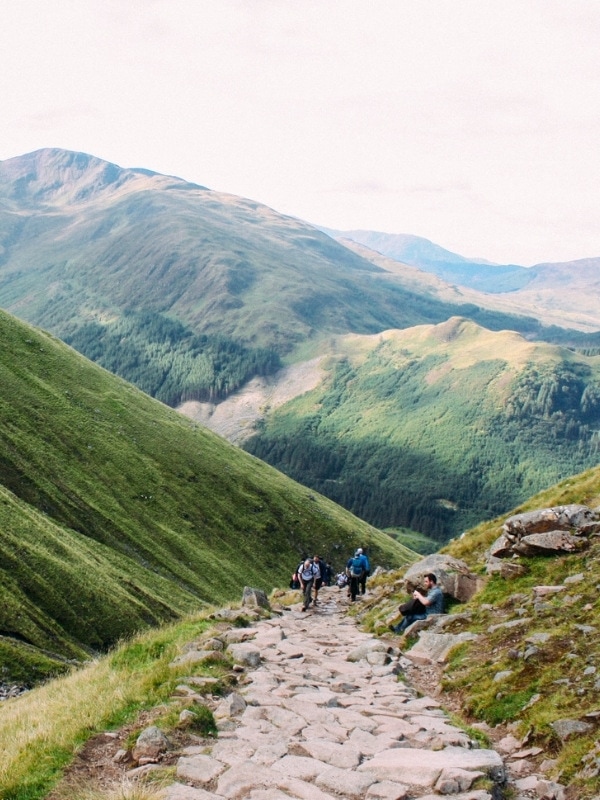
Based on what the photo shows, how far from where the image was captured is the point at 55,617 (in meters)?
62.2

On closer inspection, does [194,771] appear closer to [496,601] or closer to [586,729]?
[586,729]

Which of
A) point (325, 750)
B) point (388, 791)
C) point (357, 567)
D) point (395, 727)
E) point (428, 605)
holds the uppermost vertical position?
point (388, 791)

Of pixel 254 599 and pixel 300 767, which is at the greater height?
pixel 300 767

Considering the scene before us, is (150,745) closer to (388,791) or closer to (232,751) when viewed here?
(232,751)

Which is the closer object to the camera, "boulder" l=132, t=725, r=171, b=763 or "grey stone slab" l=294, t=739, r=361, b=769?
"boulder" l=132, t=725, r=171, b=763

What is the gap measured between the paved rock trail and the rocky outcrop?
8.75m

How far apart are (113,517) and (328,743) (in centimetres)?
9832

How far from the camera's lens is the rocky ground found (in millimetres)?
13500

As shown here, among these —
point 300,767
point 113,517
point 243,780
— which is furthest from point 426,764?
point 113,517

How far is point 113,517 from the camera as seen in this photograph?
109 metres

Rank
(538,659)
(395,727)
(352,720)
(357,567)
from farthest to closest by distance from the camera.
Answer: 1. (357,567)
2. (538,659)
3. (352,720)
4. (395,727)

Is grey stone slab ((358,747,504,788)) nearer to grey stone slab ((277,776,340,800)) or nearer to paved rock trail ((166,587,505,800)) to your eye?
paved rock trail ((166,587,505,800))

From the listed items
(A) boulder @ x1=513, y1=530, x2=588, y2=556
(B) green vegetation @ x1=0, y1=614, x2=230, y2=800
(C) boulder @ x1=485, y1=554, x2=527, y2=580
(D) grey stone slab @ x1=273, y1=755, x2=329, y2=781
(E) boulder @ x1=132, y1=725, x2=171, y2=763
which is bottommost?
(B) green vegetation @ x1=0, y1=614, x2=230, y2=800

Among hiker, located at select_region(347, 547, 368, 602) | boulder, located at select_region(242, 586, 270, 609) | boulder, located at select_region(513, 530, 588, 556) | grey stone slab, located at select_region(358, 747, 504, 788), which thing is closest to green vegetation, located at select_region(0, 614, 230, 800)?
grey stone slab, located at select_region(358, 747, 504, 788)
